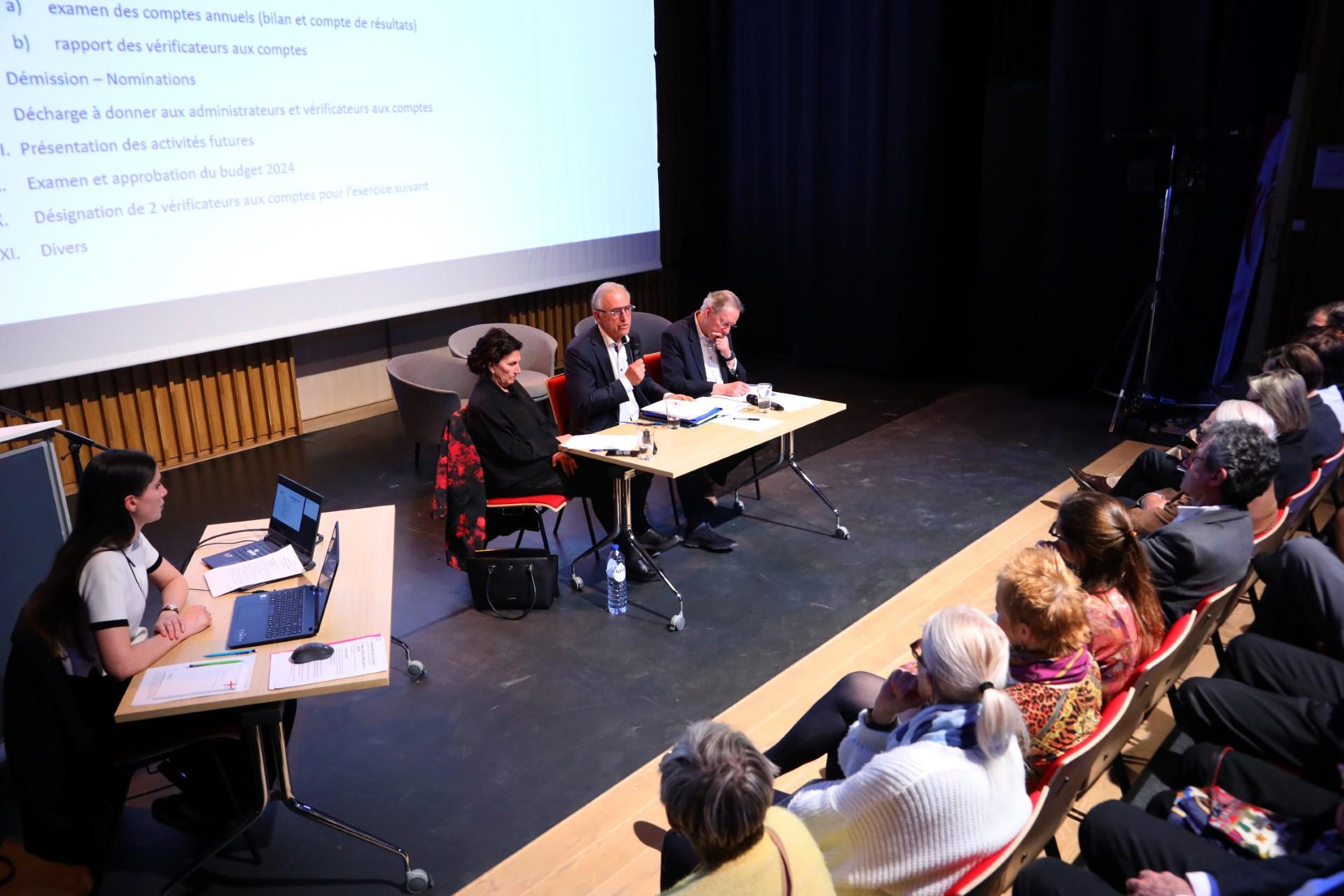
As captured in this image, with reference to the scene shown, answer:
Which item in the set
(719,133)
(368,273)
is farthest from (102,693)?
(719,133)

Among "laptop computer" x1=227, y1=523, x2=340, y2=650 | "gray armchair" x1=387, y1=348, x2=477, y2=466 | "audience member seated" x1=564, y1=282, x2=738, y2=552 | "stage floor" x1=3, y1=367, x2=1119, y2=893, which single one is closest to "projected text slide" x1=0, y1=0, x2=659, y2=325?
"gray armchair" x1=387, y1=348, x2=477, y2=466

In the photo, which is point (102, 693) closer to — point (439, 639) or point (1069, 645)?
point (439, 639)

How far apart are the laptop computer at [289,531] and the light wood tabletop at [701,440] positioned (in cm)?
125

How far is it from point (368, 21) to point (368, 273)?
1.53 meters

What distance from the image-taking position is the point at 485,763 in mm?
3318

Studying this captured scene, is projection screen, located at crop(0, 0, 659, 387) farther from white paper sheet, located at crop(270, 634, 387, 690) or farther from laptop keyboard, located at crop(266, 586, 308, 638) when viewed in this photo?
white paper sheet, located at crop(270, 634, 387, 690)

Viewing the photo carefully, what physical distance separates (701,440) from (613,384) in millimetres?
646

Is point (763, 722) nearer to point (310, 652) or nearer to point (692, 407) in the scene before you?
point (310, 652)

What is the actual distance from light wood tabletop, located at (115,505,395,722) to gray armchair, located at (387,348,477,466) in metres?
1.90

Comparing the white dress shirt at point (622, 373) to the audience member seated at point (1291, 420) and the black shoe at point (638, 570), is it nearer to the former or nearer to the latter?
the black shoe at point (638, 570)

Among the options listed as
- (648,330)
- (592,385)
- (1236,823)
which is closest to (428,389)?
(592,385)

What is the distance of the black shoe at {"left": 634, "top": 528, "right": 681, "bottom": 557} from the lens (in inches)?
191

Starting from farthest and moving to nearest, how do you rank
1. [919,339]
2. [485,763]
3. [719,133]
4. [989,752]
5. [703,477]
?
[719,133] < [919,339] < [703,477] < [485,763] < [989,752]

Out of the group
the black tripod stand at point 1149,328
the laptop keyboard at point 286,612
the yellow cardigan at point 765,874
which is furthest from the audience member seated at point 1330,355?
the laptop keyboard at point 286,612
